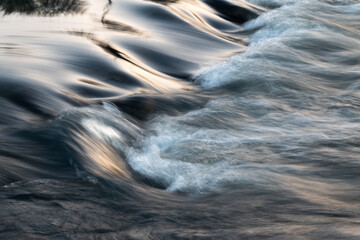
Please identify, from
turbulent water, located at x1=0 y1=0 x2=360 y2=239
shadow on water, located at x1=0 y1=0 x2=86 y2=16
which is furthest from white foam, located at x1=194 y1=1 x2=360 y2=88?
shadow on water, located at x1=0 y1=0 x2=86 y2=16

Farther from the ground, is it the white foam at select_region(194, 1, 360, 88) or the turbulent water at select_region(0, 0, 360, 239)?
the white foam at select_region(194, 1, 360, 88)

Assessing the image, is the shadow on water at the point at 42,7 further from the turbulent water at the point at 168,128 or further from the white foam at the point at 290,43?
the white foam at the point at 290,43

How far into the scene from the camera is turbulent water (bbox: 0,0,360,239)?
3664mm

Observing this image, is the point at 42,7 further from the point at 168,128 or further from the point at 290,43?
the point at 168,128

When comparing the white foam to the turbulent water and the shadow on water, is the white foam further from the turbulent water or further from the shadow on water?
the shadow on water

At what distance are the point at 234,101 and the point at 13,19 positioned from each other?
3313 mm

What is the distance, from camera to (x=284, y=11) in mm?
12297

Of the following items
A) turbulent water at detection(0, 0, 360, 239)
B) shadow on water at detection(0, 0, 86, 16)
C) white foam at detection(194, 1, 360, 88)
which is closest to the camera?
turbulent water at detection(0, 0, 360, 239)

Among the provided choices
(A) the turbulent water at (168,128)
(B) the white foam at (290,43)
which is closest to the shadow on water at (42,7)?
(A) the turbulent water at (168,128)

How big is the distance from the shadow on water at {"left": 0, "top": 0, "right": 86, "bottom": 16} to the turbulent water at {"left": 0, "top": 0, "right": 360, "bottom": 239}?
0.14 feet

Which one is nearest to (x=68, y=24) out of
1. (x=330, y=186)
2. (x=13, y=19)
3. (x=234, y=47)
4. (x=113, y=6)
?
(x=13, y=19)

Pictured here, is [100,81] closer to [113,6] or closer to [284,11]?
[113,6]

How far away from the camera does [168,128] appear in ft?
18.4

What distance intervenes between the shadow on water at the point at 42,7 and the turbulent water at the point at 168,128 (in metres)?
0.04
